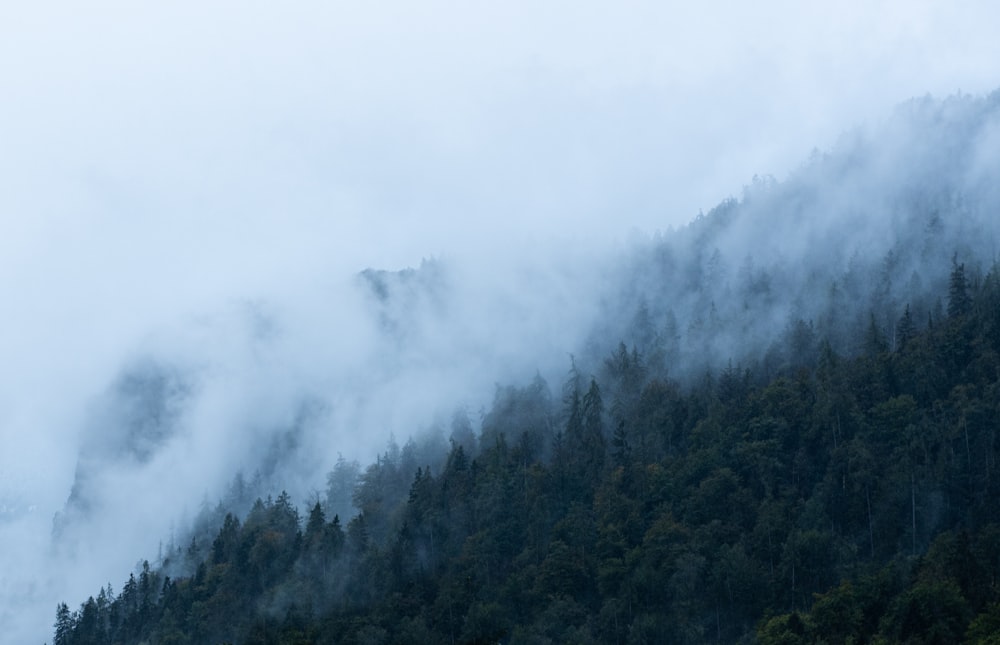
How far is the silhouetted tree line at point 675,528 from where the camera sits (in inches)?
4082

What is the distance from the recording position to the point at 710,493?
12150 cm

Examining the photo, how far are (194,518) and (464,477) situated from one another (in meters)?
56.9

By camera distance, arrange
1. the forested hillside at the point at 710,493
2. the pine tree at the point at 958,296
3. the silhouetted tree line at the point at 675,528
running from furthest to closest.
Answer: the pine tree at the point at 958,296, the forested hillside at the point at 710,493, the silhouetted tree line at the point at 675,528

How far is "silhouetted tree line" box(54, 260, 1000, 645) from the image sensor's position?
10369 cm

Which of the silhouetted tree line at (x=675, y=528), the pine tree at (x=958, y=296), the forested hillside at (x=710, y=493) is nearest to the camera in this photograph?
Result: the silhouetted tree line at (x=675, y=528)

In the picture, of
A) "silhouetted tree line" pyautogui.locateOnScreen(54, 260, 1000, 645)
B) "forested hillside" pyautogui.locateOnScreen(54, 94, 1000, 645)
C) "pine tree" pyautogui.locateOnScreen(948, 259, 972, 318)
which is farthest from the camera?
"pine tree" pyautogui.locateOnScreen(948, 259, 972, 318)

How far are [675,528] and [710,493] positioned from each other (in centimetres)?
565

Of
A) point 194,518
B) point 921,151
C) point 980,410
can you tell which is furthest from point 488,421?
point 921,151

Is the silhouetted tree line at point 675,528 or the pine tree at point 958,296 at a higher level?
the pine tree at point 958,296

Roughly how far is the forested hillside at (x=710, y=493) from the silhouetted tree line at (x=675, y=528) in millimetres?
273

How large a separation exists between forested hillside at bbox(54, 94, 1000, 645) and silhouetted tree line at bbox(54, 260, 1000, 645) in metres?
0.27

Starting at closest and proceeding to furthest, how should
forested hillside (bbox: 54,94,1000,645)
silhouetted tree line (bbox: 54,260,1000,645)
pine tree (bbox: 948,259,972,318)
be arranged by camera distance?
silhouetted tree line (bbox: 54,260,1000,645) → forested hillside (bbox: 54,94,1000,645) → pine tree (bbox: 948,259,972,318)

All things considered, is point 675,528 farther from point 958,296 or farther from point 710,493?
point 958,296

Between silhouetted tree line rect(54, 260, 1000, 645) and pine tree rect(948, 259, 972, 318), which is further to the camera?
pine tree rect(948, 259, 972, 318)
